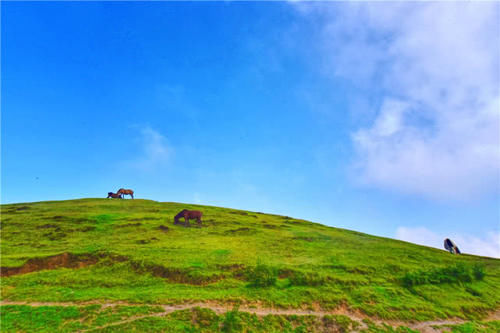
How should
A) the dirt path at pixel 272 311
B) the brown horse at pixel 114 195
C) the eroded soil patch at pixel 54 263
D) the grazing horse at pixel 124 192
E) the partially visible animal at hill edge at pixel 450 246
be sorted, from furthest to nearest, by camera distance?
the grazing horse at pixel 124 192 < the brown horse at pixel 114 195 < the partially visible animal at hill edge at pixel 450 246 < the eroded soil patch at pixel 54 263 < the dirt path at pixel 272 311

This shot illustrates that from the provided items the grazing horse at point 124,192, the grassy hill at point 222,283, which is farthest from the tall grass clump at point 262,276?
the grazing horse at point 124,192

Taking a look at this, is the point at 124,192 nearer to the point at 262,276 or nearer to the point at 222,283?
the point at 222,283

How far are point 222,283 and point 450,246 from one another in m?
32.6

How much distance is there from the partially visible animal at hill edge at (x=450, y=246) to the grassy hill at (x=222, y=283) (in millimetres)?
5381

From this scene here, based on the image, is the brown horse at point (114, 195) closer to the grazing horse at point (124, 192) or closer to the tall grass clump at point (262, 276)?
the grazing horse at point (124, 192)

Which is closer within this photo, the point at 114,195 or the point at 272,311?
the point at 272,311

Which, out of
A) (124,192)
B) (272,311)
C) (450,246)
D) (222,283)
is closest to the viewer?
(272,311)

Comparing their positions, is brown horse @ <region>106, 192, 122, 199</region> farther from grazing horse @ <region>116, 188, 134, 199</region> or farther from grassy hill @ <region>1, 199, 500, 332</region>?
grassy hill @ <region>1, 199, 500, 332</region>

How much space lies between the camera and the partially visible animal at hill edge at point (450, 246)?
35.0 meters

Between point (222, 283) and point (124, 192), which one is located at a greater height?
point (124, 192)

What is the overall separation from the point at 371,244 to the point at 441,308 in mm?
14161

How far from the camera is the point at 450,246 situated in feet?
117

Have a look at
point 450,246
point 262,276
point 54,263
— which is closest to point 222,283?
point 262,276

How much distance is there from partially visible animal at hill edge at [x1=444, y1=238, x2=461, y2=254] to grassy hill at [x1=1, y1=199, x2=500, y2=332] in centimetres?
538
